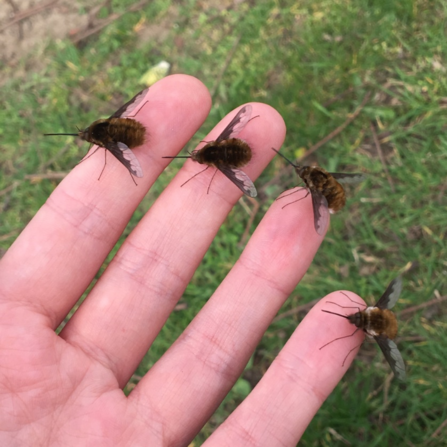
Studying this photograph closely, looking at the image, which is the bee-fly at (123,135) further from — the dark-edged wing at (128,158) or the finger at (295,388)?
the finger at (295,388)

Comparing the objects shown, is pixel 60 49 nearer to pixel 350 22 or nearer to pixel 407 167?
pixel 350 22

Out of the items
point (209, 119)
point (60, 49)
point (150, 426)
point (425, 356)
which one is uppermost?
point (60, 49)

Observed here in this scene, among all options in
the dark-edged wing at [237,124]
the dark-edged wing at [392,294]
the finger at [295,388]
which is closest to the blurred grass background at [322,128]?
the dark-edged wing at [392,294]

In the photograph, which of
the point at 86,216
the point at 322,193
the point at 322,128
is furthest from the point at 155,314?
the point at 322,128

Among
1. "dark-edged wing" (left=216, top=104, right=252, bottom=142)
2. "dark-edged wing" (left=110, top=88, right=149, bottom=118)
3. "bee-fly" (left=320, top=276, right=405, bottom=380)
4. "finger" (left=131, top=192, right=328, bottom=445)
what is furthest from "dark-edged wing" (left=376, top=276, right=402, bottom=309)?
"dark-edged wing" (left=110, top=88, right=149, bottom=118)

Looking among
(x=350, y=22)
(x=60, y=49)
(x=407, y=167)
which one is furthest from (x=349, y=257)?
(x=60, y=49)

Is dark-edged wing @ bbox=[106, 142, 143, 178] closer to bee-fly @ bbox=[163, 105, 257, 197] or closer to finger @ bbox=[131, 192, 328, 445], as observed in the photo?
bee-fly @ bbox=[163, 105, 257, 197]
